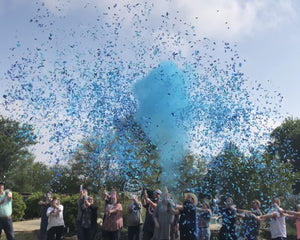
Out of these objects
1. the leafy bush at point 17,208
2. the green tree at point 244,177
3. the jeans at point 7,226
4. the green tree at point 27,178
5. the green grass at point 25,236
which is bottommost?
the green grass at point 25,236

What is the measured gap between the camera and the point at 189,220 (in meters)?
7.39

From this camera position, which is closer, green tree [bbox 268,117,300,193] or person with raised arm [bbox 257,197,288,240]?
person with raised arm [bbox 257,197,288,240]

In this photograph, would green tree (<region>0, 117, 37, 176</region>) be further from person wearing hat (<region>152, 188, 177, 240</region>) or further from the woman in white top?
person wearing hat (<region>152, 188, 177, 240</region>)

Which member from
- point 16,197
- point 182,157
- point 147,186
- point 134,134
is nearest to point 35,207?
point 16,197

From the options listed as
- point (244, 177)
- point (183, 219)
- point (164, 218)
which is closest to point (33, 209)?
point (244, 177)

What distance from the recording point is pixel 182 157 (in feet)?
31.2

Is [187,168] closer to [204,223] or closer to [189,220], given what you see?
[204,223]

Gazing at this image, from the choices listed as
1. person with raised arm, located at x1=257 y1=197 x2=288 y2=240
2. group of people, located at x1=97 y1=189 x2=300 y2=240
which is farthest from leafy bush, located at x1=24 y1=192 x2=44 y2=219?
person with raised arm, located at x1=257 y1=197 x2=288 y2=240

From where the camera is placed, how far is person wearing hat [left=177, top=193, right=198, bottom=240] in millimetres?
7348

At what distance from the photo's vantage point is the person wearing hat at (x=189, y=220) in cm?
735

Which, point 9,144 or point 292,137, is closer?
point 292,137

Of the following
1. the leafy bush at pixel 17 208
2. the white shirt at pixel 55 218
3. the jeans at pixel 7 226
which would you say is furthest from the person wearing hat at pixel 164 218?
the leafy bush at pixel 17 208

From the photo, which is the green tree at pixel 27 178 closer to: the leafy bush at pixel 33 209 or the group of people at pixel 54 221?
the leafy bush at pixel 33 209

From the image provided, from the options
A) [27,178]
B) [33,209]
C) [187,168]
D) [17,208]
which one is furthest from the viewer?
[27,178]
